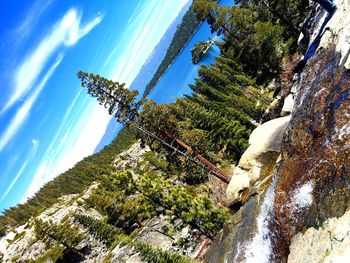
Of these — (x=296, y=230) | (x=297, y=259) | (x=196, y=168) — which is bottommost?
(x=297, y=259)

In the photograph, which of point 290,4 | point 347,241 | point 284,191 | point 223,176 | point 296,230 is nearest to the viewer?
A: point 347,241

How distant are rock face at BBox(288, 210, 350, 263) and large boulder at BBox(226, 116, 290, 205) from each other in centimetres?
1157

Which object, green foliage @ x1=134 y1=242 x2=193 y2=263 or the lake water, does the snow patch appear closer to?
green foliage @ x1=134 y1=242 x2=193 y2=263

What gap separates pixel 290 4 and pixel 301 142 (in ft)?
120

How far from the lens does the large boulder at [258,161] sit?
27.1 metres

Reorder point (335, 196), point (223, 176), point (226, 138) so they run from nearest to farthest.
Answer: point (335, 196) → point (223, 176) → point (226, 138)

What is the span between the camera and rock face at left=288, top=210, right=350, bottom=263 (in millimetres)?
11859

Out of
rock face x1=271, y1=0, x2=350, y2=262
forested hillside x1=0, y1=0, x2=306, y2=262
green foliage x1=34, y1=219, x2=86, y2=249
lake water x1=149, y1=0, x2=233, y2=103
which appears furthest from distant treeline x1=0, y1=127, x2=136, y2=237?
rock face x1=271, y1=0, x2=350, y2=262

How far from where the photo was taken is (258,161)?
28.6 metres

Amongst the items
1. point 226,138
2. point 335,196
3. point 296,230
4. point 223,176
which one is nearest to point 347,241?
point 335,196

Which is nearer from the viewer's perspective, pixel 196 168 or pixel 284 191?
pixel 284 191

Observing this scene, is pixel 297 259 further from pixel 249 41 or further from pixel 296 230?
pixel 249 41

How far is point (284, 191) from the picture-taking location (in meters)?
17.6

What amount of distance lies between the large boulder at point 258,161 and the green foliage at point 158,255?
597 centimetres
